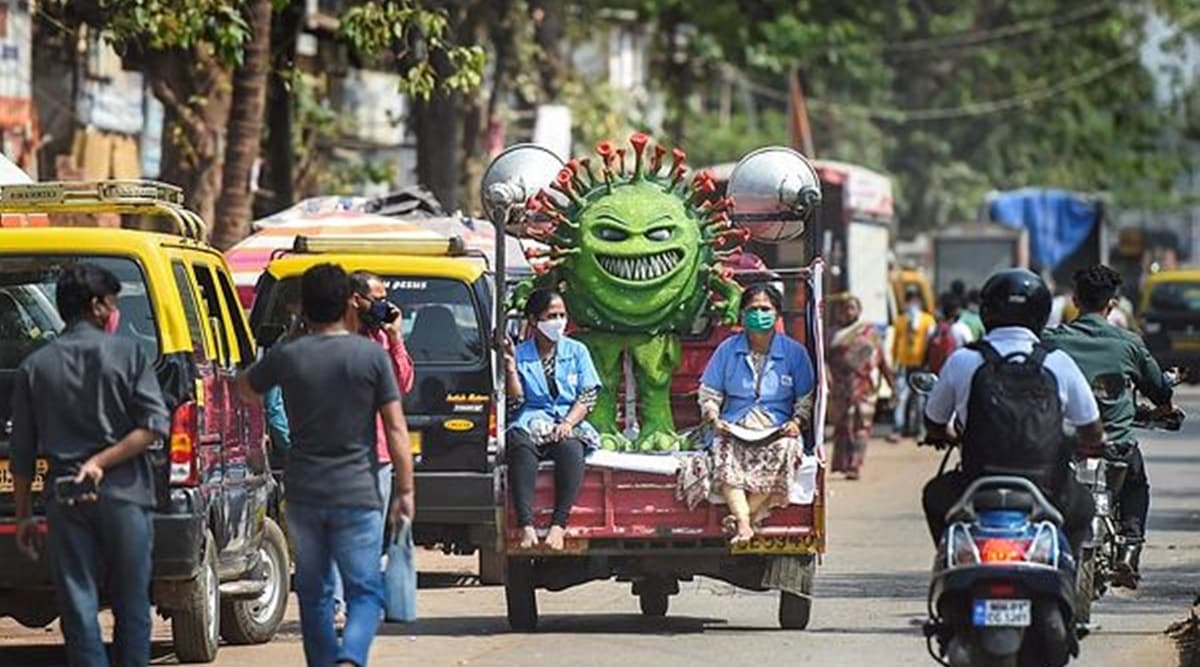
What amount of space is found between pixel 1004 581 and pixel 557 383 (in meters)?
4.82

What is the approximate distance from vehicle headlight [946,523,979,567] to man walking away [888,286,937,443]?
22.5 metres

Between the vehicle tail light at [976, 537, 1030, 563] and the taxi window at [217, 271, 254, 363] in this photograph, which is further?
the taxi window at [217, 271, 254, 363]

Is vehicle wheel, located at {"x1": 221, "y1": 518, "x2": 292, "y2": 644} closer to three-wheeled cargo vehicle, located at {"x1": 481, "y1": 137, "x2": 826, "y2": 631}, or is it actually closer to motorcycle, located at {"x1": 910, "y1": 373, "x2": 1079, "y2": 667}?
three-wheeled cargo vehicle, located at {"x1": 481, "y1": 137, "x2": 826, "y2": 631}

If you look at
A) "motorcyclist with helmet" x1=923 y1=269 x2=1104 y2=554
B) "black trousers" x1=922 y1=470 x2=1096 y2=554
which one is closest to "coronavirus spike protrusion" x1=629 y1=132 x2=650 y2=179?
"motorcyclist with helmet" x1=923 y1=269 x2=1104 y2=554

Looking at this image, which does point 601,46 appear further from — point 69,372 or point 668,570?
point 69,372

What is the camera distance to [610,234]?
15.2m

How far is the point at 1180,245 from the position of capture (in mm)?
93812

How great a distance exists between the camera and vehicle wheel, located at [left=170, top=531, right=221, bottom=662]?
1268cm

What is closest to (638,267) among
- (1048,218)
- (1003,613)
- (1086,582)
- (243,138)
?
(1086,582)

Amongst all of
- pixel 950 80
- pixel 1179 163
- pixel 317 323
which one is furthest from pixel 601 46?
pixel 317 323

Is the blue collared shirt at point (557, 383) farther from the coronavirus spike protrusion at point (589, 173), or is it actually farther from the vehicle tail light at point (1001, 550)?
the vehicle tail light at point (1001, 550)

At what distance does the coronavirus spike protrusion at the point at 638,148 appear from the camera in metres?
→ 15.1

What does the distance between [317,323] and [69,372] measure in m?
0.92

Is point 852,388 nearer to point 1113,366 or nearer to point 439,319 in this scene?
point 439,319
